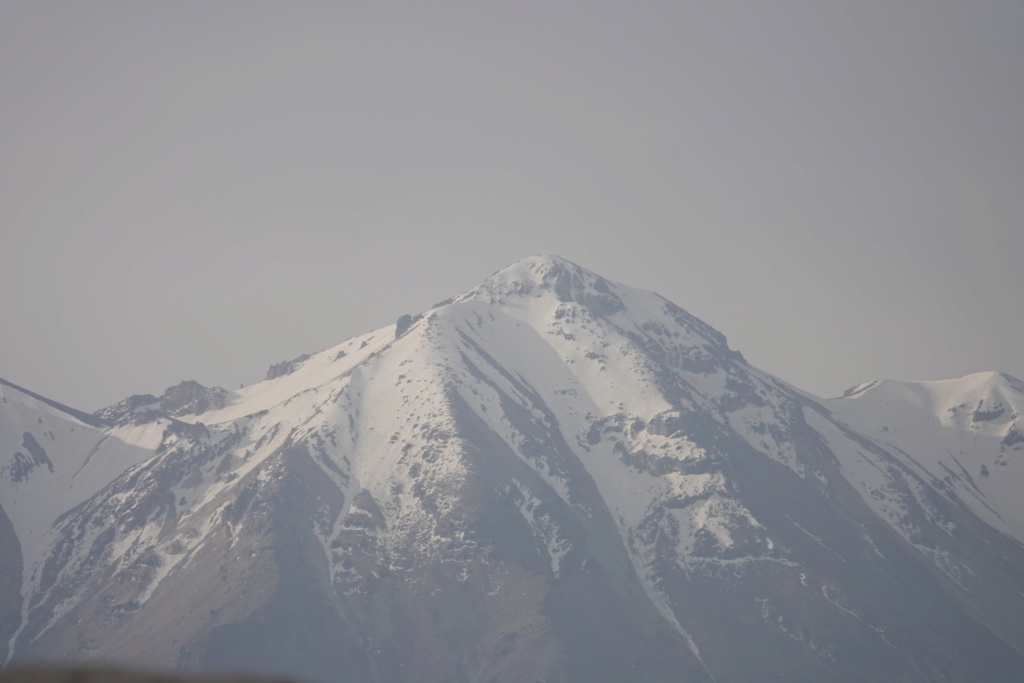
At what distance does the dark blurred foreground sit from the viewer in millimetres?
12711

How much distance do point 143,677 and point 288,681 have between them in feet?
5.09

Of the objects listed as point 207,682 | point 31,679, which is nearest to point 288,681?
point 207,682

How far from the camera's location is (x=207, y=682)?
12.7 m

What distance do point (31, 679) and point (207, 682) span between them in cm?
193

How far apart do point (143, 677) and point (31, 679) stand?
118 centimetres

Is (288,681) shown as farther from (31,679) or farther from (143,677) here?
(31,679)

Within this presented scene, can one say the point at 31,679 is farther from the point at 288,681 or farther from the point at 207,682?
the point at 288,681

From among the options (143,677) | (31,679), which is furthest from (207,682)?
(31,679)

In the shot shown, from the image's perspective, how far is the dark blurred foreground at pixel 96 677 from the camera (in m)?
12.7

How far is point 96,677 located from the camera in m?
12.8

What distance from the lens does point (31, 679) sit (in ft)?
42.1

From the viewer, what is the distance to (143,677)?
12.9 m

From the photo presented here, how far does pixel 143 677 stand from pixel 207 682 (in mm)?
773
